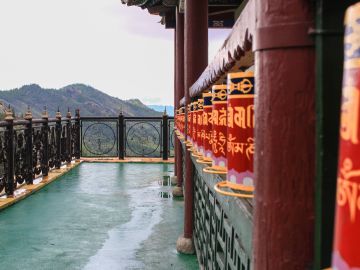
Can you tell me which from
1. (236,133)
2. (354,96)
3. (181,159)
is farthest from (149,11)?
(354,96)

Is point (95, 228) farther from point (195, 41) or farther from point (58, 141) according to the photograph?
point (58, 141)

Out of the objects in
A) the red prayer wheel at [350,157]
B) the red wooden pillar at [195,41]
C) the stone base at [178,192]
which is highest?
the red wooden pillar at [195,41]

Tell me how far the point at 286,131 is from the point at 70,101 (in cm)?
9273

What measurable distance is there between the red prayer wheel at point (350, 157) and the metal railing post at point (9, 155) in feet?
24.8

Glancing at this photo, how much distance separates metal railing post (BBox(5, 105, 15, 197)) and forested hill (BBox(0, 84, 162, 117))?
73.7 m

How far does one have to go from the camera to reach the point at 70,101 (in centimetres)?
9075

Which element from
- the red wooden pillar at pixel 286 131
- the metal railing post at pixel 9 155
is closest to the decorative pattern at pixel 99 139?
the metal railing post at pixel 9 155

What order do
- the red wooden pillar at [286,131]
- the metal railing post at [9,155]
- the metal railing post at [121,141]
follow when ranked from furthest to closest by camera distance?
the metal railing post at [121,141] → the metal railing post at [9,155] → the red wooden pillar at [286,131]

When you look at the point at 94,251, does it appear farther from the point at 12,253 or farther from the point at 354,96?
the point at 354,96

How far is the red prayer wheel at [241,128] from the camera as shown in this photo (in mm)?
1198

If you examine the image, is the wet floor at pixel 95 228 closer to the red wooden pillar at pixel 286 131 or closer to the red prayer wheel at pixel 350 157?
the red wooden pillar at pixel 286 131

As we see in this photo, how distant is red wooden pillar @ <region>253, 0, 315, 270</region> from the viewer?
0.79 m

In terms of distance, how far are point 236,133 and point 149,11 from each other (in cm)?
759

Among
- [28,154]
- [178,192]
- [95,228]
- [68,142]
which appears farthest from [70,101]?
[95,228]
